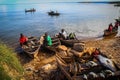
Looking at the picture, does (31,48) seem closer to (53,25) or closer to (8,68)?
(8,68)

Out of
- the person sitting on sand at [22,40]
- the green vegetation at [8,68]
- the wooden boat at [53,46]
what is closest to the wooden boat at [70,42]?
the wooden boat at [53,46]

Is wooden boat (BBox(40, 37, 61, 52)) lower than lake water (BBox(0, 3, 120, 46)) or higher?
higher

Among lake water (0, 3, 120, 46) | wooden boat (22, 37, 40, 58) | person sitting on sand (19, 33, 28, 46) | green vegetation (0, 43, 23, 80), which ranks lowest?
lake water (0, 3, 120, 46)

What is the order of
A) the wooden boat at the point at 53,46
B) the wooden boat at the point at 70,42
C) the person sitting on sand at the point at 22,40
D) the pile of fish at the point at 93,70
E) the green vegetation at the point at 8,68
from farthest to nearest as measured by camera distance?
1. the wooden boat at the point at 70,42
2. the person sitting on sand at the point at 22,40
3. the wooden boat at the point at 53,46
4. the pile of fish at the point at 93,70
5. the green vegetation at the point at 8,68

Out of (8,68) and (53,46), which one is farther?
(53,46)

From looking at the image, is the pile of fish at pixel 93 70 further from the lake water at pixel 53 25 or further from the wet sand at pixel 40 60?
the lake water at pixel 53 25

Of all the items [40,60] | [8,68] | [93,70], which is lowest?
[40,60]

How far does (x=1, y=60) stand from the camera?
8.27 m

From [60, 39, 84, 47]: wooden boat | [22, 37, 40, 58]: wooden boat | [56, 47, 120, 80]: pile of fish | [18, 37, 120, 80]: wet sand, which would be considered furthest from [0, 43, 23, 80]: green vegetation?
[60, 39, 84, 47]: wooden boat

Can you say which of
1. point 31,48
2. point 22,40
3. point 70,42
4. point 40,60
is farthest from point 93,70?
point 22,40

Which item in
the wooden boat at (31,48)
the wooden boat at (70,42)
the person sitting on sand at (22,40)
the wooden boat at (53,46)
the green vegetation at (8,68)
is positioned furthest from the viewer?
the wooden boat at (70,42)

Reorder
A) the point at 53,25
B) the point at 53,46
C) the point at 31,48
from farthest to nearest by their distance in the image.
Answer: the point at 53,25, the point at 53,46, the point at 31,48

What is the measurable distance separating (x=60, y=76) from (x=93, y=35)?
16214mm

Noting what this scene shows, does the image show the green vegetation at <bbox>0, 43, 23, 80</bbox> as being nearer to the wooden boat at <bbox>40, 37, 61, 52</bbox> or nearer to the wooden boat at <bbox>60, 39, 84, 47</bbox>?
the wooden boat at <bbox>40, 37, 61, 52</bbox>
